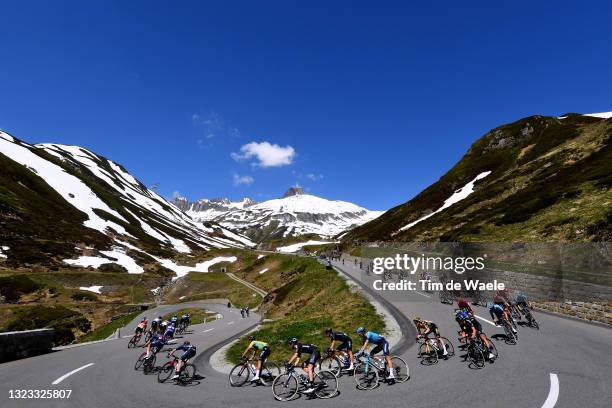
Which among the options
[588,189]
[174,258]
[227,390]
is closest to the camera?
[227,390]

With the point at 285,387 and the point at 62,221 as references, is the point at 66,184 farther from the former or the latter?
the point at 285,387

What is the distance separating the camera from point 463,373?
14.2m

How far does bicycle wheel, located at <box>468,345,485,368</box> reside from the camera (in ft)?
48.6

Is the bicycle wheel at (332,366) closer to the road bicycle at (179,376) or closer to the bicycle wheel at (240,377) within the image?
the bicycle wheel at (240,377)

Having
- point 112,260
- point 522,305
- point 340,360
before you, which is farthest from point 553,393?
point 112,260

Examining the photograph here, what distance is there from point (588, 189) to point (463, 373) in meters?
48.7

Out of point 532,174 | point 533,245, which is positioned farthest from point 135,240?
point 533,245

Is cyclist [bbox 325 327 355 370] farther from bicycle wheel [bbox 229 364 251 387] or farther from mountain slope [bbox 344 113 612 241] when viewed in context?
mountain slope [bbox 344 113 612 241]

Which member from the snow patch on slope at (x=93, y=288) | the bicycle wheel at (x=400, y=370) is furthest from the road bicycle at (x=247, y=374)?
the snow patch on slope at (x=93, y=288)

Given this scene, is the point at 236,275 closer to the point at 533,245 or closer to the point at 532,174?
the point at 532,174

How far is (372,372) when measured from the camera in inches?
557

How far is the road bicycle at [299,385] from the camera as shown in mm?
13547

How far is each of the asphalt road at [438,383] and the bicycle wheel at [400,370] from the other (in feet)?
1.27

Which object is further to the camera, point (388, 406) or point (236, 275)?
point (236, 275)
